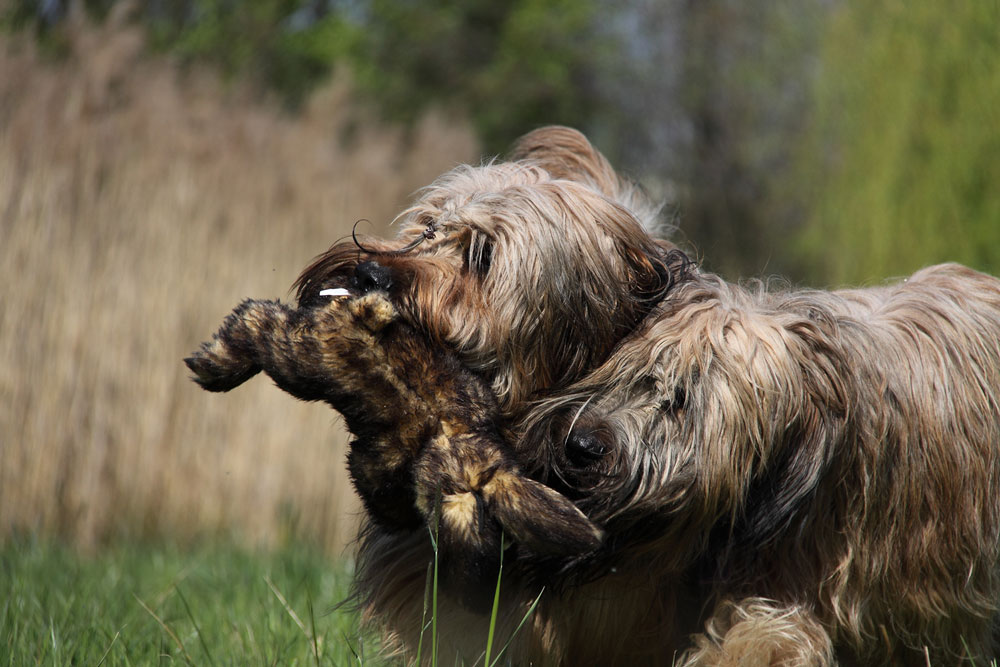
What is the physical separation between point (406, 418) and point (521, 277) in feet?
1.59

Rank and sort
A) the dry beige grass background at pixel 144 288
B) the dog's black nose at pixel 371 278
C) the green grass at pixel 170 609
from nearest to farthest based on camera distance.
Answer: the dog's black nose at pixel 371 278 < the green grass at pixel 170 609 < the dry beige grass background at pixel 144 288

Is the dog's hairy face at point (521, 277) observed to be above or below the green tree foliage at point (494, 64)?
below

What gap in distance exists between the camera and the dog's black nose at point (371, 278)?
2.57m

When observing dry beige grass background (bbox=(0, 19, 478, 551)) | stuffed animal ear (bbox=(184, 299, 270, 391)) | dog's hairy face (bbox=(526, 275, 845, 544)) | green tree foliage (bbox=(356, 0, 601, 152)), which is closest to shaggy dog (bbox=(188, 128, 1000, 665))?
dog's hairy face (bbox=(526, 275, 845, 544))

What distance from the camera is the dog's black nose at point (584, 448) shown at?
2463 millimetres

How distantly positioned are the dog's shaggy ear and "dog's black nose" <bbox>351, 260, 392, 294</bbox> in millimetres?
878

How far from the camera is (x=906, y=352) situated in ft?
9.37

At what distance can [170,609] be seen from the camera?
164 inches

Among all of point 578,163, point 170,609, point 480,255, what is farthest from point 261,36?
point 480,255

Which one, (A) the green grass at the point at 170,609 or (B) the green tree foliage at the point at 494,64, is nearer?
(A) the green grass at the point at 170,609

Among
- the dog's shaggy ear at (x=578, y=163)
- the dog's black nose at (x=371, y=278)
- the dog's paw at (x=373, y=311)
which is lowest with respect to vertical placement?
the dog's paw at (x=373, y=311)

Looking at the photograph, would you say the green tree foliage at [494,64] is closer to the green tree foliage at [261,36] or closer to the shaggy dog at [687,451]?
the green tree foliage at [261,36]

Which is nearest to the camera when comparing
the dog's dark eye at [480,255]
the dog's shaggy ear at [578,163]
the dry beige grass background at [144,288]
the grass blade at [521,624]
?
the grass blade at [521,624]

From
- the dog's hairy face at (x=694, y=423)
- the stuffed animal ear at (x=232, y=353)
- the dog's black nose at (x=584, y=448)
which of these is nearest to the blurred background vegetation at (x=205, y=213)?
the dog's hairy face at (x=694, y=423)
